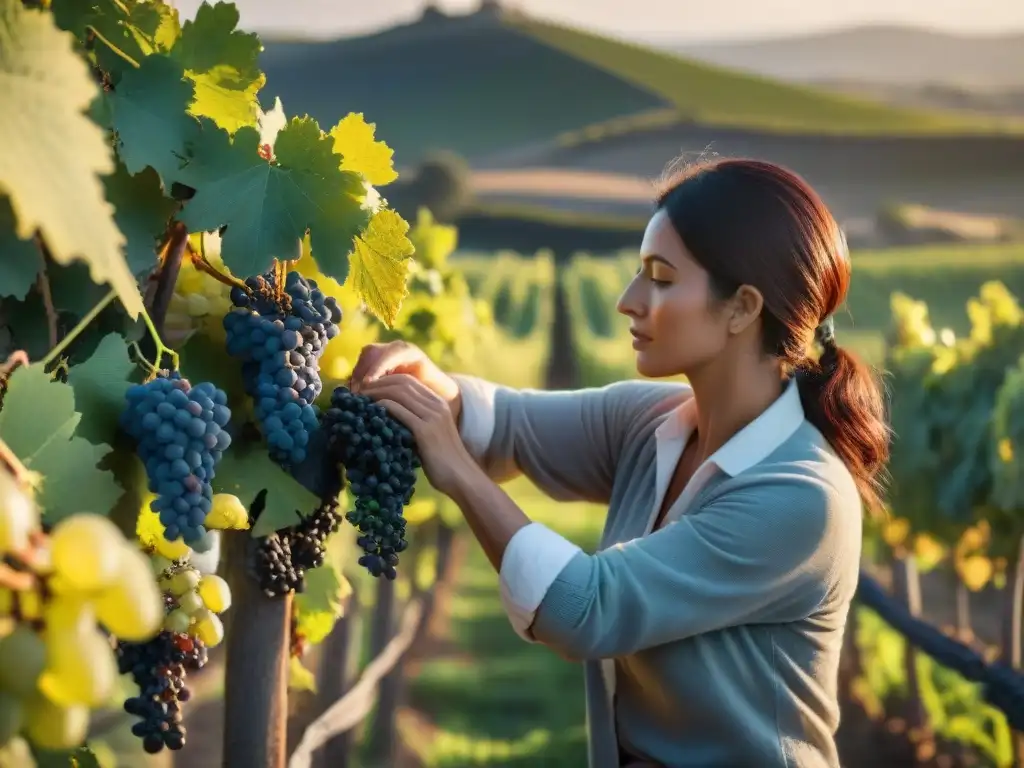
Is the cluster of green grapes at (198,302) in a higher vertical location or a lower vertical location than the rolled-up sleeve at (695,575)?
higher

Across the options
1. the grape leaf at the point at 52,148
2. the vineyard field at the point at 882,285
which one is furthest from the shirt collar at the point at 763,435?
the vineyard field at the point at 882,285

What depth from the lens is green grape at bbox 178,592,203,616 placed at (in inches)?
38.4

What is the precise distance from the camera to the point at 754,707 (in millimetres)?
1378

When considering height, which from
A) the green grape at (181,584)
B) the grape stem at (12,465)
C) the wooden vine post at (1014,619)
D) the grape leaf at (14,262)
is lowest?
the wooden vine post at (1014,619)

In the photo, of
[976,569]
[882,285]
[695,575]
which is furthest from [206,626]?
[882,285]

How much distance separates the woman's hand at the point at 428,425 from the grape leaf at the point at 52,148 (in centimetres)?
61

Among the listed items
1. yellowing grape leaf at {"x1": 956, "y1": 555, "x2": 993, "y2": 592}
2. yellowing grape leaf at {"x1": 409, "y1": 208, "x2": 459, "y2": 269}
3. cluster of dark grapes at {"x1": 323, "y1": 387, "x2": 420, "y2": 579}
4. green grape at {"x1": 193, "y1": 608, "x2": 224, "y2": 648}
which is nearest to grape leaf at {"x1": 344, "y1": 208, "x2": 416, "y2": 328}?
cluster of dark grapes at {"x1": 323, "y1": 387, "x2": 420, "y2": 579}

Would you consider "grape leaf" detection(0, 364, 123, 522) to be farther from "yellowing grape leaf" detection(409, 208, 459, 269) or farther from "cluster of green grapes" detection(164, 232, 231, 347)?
"yellowing grape leaf" detection(409, 208, 459, 269)

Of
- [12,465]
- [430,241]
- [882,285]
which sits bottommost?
[12,465]

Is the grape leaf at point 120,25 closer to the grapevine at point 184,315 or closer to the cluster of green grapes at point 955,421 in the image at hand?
the grapevine at point 184,315

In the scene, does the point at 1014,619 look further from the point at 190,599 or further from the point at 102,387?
the point at 102,387

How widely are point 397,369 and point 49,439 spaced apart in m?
0.64

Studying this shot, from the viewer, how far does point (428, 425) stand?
1242mm

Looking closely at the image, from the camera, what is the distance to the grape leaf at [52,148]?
574 millimetres
